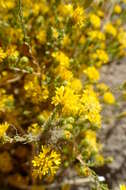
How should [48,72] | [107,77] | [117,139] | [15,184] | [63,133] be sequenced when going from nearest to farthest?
[63,133]
[48,72]
[15,184]
[117,139]
[107,77]

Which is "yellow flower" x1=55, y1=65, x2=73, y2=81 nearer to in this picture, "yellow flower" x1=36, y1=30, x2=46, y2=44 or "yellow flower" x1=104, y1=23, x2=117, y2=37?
"yellow flower" x1=36, y1=30, x2=46, y2=44

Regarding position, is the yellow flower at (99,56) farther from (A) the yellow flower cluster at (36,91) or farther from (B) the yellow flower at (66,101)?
(B) the yellow flower at (66,101)

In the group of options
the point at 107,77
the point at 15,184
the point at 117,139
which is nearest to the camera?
the point at 15,184

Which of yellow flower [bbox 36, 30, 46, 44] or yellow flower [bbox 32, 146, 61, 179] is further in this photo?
yellow flower [bbox 36, 30, 46, 44]

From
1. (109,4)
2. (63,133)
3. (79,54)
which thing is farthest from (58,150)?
(109,4)

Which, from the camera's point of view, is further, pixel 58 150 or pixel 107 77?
pixel 107 77

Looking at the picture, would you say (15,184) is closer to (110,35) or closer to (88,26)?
(88,26)

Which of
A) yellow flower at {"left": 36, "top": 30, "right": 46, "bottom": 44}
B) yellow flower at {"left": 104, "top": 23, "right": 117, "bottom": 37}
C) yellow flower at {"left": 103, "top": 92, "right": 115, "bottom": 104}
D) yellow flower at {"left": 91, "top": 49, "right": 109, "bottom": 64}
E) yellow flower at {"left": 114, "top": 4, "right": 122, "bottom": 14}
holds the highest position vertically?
yellow flower at {"left": 114, "top": 4, "right": 122, "bottom": 14}

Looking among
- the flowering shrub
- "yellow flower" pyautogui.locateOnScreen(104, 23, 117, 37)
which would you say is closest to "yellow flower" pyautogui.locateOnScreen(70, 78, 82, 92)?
the flowering shrub
